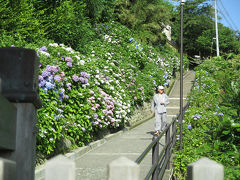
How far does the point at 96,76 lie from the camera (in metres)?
10.2

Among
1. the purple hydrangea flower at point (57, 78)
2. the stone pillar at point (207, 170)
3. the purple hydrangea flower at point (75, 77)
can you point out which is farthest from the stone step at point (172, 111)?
the stone pillar at point (207, 170)

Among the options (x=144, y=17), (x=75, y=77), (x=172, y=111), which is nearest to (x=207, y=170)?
(x=75, y=77)

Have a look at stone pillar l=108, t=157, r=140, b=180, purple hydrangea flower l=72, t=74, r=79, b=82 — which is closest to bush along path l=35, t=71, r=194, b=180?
purple hydrangea flower l=72, t=74, r=79, b=82

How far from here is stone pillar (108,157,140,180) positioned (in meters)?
1.09

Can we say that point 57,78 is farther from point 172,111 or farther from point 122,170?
point 172,111

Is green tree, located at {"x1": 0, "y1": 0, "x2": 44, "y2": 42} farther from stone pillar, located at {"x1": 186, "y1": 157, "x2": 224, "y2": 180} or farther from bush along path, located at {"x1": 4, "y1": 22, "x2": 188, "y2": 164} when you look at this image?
stone pillar, located at {"x1": 186, "y1": 157, "x2": 224, "y2": 180}

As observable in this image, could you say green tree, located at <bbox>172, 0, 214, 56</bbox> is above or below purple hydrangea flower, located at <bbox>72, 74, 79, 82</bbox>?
above

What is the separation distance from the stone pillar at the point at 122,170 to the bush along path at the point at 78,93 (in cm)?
481

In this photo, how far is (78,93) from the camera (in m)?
8.01

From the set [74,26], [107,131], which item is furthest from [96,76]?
[74,26]

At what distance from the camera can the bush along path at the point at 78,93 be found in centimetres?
642

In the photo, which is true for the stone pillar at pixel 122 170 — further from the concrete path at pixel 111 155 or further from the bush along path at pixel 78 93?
the bush along path at pixel 78 93

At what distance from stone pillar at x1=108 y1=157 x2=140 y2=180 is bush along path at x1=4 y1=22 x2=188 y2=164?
4.81m

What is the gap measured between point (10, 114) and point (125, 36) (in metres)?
17.6
